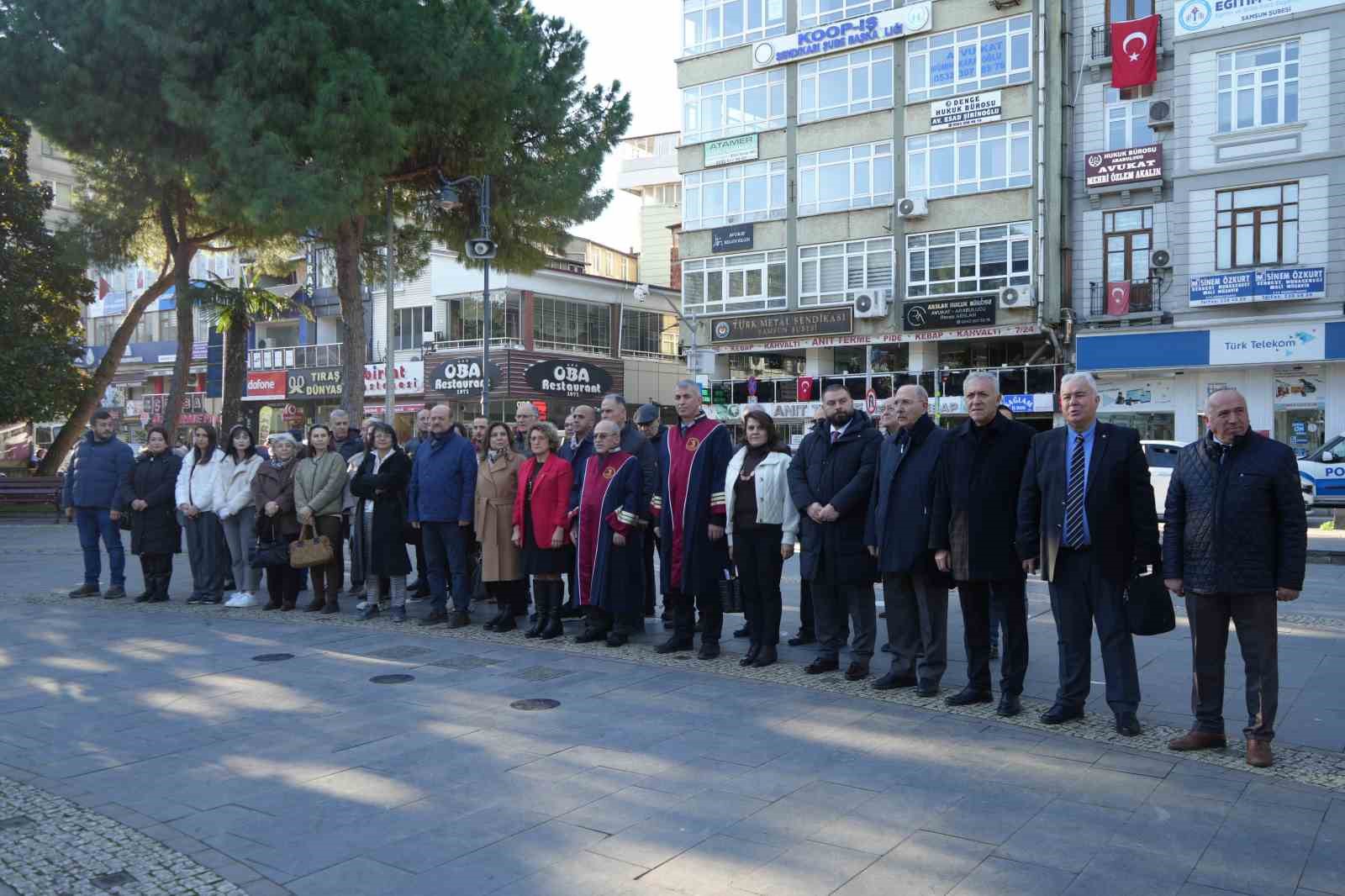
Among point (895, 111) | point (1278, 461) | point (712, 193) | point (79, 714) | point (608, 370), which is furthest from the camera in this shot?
point (608, 370)

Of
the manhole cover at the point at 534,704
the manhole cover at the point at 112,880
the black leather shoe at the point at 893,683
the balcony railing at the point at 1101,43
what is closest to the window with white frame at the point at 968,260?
the balcony railing at the point at 1101,43

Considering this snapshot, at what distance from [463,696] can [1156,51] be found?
3039 cm

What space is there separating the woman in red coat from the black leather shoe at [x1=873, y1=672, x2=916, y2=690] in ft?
10.4

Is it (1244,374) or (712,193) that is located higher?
(712,193)

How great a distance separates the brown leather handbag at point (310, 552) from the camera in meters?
11.0

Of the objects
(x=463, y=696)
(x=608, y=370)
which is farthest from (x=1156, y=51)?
(x=463, y=696)

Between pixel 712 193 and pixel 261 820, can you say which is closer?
pixel 261 820

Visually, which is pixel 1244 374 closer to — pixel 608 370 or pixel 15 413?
pixel 608 370

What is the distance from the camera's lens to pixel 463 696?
7.38 m

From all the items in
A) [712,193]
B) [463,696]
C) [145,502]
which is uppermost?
[712,193]

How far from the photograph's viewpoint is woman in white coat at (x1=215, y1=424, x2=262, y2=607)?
38.8 ft

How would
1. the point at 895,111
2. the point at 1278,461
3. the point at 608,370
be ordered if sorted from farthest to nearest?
the point at 608,370
the point at 895,111
the point at 1278,461

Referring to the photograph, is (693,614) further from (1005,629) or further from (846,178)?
(846,178)

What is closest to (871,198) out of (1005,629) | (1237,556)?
(1005,629)
